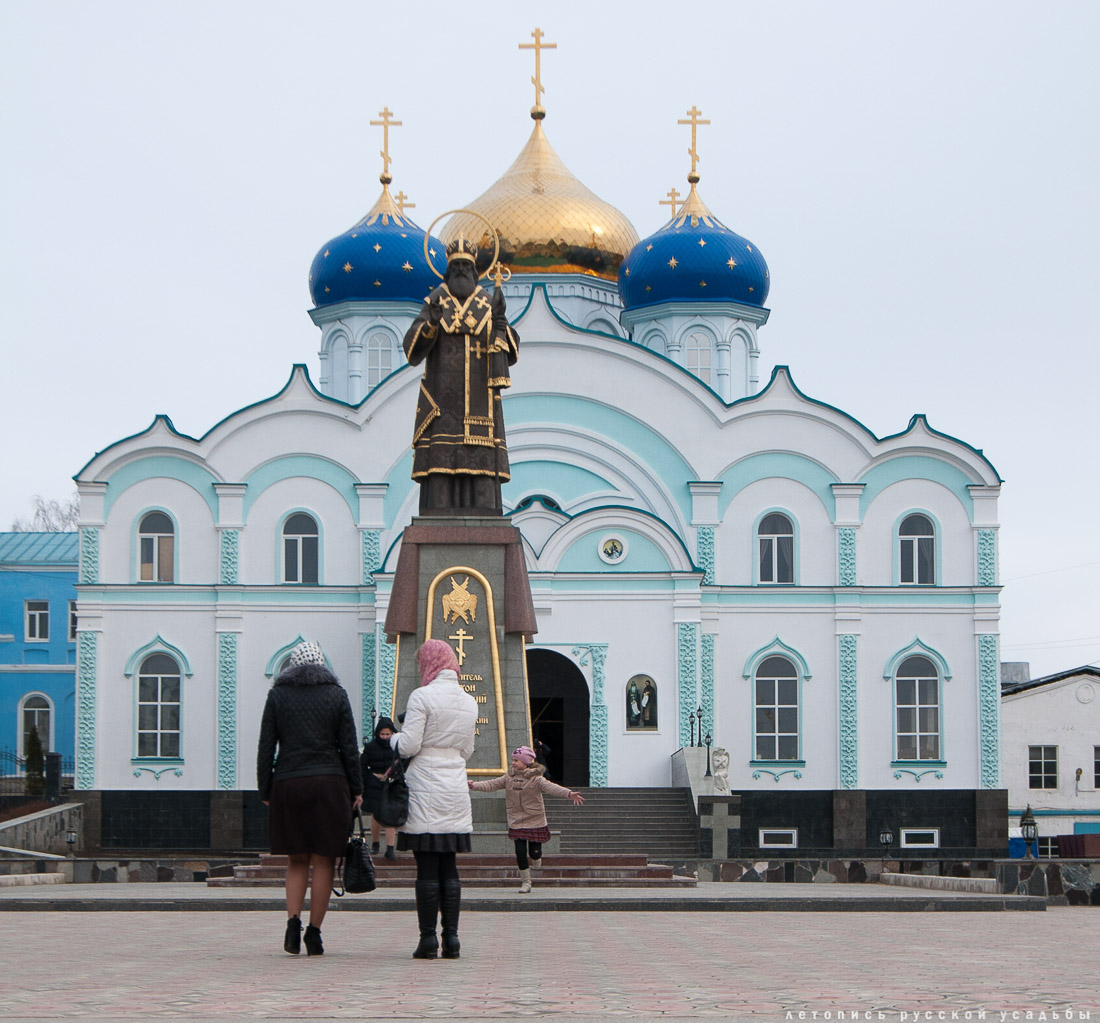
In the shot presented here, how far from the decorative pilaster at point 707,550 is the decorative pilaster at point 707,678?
1.06 m

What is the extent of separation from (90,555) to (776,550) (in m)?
12.1

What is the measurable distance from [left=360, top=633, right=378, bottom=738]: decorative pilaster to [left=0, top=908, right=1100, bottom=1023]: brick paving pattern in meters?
18.8

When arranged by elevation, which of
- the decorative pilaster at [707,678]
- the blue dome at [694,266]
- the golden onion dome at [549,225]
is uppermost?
the golden onion dome at [549,225]

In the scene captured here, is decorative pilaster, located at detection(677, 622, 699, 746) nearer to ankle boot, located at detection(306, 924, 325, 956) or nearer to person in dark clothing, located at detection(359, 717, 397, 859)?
person in dark clothing, located at detection(359, 717, 397, 859)

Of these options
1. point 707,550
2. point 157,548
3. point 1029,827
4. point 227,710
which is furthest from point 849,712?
point 157,548

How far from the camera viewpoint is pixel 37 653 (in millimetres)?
46344

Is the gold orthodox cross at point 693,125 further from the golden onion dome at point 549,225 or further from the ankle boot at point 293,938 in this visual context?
the ankle boot at point 293,938

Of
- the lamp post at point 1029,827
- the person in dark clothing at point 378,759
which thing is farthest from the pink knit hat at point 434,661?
the lamp post at point 1029,827

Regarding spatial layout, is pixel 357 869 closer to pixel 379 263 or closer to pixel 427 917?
pixel 427 917

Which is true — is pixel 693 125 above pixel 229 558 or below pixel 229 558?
above

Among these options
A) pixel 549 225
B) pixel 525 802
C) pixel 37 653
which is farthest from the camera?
pixel 37 653

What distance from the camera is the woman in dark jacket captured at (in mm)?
9531

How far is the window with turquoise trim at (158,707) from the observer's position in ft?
108

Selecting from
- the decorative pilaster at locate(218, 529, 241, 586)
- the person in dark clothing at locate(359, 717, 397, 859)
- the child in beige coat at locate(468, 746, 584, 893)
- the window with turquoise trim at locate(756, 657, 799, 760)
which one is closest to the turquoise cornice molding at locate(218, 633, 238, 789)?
the decorative pilaster at locate(218, 529, 241, 586)
